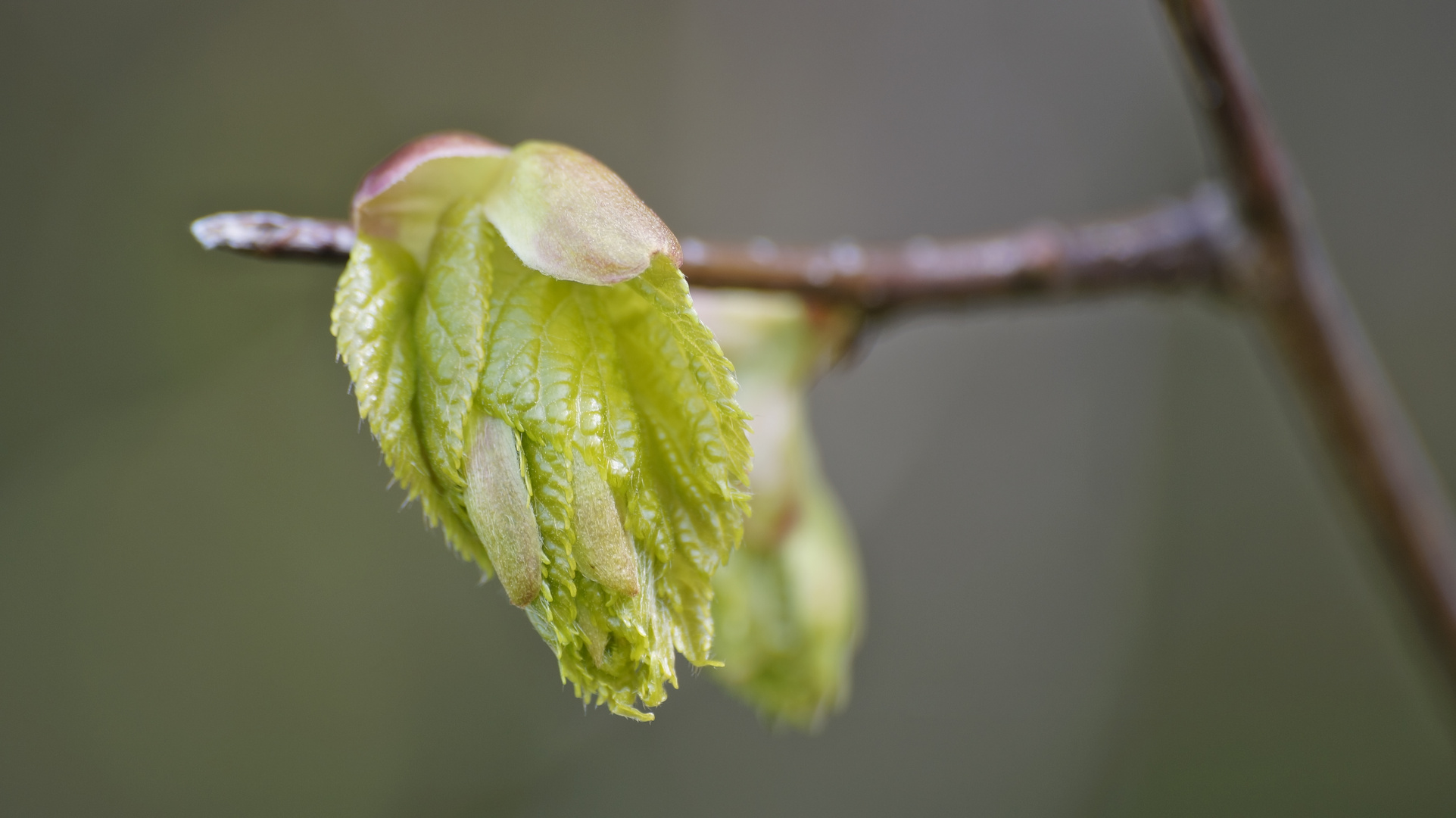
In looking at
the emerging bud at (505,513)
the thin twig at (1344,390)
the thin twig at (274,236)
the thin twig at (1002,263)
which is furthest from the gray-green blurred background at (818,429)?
the emerging bud at (505,513)

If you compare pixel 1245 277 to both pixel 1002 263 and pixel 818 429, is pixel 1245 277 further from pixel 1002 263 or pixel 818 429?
pixel 818 429

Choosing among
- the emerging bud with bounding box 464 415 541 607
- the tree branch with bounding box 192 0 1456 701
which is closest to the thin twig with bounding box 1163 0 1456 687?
the tree branch with bounding box 192 0 1456 701

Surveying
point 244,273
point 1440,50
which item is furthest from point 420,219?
point 1440,50

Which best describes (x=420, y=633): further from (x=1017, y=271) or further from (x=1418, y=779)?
(x=1418, y=779)

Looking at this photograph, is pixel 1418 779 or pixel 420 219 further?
pixel 1418 779

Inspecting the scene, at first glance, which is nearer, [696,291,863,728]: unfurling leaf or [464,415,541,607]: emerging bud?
[464,415,541,607]: emerging bud

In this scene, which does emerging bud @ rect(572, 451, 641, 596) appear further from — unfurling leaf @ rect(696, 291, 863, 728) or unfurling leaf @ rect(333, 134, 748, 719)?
unfurling leaf @ rect(696, 291, 863, 728)
